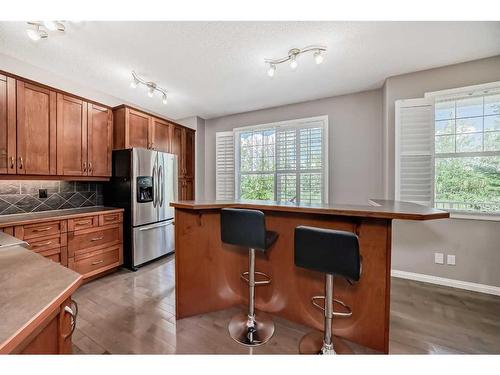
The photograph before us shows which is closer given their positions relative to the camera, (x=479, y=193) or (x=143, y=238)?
(x=479, y=193)

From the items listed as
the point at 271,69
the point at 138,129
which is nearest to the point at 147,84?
the point at 138,129

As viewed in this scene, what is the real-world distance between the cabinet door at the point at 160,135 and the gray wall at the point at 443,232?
11.4 feet

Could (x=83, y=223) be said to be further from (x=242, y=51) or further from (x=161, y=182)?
(x=242, y=51)

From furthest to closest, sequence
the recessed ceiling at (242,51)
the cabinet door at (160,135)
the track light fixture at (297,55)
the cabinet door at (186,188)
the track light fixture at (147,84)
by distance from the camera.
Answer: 1. the cabinet door at (186,188)
2. the cabinet door at (160,135)
3. the track light fixture at (147,84)
4. the track light fixture at (297,55)
5. the recessed ceiling at (242,51)

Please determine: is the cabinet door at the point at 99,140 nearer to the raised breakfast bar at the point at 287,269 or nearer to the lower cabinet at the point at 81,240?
the lower cabinet at the point at 81,240

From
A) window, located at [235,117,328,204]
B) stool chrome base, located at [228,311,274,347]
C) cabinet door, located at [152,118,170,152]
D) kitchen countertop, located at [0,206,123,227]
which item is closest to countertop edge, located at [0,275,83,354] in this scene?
stool chrome base, located at [228,311,274,347]

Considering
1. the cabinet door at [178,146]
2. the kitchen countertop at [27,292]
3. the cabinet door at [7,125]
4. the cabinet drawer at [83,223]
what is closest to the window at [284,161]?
the cabinet door at [178,146]

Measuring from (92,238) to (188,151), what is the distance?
2.29 meters

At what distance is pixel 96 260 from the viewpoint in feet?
8.95

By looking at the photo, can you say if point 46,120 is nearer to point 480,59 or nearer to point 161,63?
point 161,63

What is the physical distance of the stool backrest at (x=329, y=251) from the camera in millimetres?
1217
